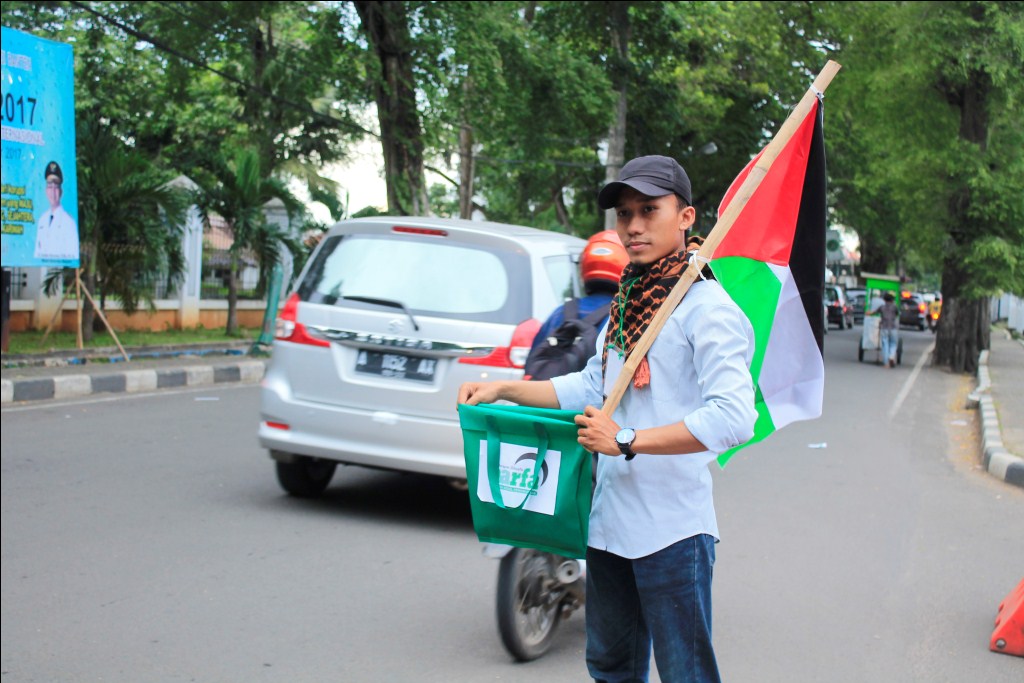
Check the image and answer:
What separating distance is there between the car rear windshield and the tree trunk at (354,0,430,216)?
13.4 m

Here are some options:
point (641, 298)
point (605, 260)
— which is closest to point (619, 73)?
point (605, 260)

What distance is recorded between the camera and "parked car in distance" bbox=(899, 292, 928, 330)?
40.7 meters

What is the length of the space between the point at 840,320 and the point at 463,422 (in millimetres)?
41928

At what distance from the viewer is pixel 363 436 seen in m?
6.58

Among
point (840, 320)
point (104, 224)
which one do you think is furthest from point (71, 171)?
point (840, 320)

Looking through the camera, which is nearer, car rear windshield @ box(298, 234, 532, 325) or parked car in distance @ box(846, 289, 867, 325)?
car rear windshield @ box(298, 234, 532, 325)

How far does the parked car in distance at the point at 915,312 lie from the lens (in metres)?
40.7

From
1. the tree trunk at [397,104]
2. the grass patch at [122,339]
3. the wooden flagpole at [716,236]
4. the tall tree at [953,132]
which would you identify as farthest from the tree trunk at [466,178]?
the wooden flagpole at [716,236]

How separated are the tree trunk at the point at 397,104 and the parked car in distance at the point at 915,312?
79.0 feet

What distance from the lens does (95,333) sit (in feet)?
65.7

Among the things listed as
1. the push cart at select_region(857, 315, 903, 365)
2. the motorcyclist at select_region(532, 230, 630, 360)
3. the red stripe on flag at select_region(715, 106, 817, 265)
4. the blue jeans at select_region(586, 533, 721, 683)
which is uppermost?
the red stripe on flag at select_region(715, 106, 817, 265)

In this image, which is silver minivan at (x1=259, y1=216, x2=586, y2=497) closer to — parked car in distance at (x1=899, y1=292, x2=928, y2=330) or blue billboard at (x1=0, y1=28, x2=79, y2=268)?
blue billboard at (x1=0, y1=28, x2=79, y2=268)

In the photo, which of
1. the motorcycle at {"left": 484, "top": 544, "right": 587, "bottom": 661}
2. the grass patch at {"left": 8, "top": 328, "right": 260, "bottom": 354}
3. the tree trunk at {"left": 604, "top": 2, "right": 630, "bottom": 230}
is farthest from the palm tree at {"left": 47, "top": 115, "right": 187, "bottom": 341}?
the motorcycle at {"left": 484, "top": 544, "right": 587, "bottom": 661}

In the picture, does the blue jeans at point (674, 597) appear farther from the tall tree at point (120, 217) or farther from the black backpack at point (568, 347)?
the tall tree at point (120, 217)
